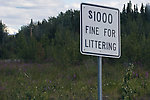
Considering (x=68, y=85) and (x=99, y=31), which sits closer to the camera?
(x=99, y=31)

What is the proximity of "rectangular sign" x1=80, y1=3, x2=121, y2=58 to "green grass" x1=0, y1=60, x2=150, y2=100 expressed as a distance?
314 inches

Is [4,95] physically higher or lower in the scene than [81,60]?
lower

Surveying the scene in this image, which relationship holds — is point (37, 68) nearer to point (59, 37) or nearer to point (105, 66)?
point (105, 66)

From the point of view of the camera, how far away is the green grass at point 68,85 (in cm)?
1338

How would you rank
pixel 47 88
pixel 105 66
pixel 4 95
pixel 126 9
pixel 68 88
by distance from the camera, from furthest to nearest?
pixel 126 9, pixel 105 66, pixel 68 88, pixel 47 88, pixel 4 95

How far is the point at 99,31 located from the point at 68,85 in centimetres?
1430

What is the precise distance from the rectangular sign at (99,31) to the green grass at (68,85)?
7.96m

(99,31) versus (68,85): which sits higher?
(99,31)

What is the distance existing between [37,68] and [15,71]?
197 cm

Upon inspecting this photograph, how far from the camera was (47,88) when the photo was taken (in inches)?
613

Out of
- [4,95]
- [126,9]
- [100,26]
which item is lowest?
[4,95]

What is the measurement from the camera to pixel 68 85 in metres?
17.9

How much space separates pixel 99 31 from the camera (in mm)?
3736

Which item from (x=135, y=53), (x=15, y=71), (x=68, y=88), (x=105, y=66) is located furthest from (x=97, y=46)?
(x=15, y=71)
